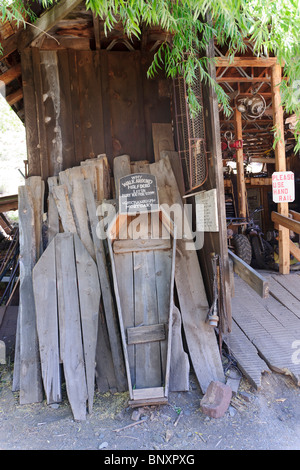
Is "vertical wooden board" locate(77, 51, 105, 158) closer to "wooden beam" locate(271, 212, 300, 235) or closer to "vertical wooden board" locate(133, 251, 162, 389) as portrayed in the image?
"vertical wooden board" locate(133, 251, 162, 389)

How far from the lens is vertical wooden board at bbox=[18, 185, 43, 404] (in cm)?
356

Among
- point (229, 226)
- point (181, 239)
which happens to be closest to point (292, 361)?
point (181, 239)

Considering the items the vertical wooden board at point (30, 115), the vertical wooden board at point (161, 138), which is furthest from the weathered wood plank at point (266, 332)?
the vertical wooden board at point (30, 115)

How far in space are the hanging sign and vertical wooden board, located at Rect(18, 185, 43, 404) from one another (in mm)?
1251

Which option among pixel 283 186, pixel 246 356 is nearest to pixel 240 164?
pixel 283 186

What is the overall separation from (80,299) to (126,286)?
536mm

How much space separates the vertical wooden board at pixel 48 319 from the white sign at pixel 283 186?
12.0ft

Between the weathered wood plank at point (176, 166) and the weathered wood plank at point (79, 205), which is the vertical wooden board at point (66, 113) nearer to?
the weathered wood plank at point (79, 205)

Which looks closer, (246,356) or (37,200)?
(246,356)

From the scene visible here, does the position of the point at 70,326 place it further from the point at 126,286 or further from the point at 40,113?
the point at 40,113

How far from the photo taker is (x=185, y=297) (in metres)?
4.04

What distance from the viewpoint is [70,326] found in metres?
3.72

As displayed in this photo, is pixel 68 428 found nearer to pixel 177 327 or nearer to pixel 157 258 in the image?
pixel 177 327

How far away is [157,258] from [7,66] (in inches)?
150
